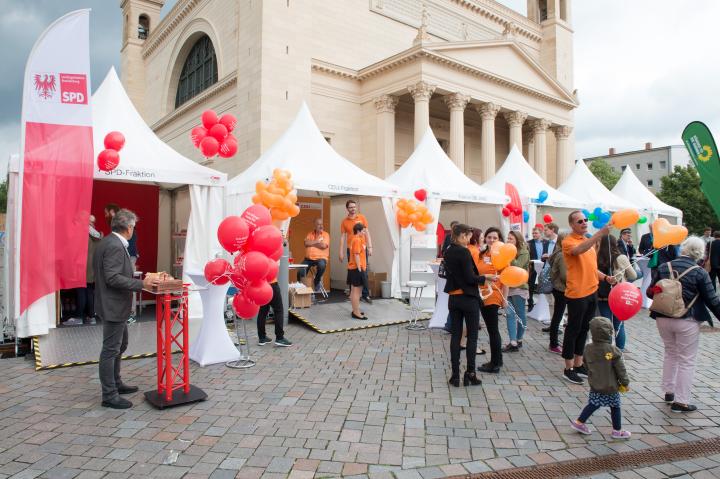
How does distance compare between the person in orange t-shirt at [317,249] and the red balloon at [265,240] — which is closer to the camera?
the red balloon at [265,240]

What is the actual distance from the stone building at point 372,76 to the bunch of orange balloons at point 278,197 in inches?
498

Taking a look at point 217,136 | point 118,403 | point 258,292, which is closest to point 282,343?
point 258,292

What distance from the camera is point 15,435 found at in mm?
3768

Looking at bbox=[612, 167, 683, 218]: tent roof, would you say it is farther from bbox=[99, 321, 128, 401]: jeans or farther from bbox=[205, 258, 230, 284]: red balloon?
bbox=[99, 321, 128, 401]: jeans

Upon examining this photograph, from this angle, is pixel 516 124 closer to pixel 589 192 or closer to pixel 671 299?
pixel 589 192

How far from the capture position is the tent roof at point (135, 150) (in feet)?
25.9

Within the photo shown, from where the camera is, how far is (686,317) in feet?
13.9

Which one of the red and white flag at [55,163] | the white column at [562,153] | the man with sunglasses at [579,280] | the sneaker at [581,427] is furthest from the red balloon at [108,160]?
the white column at [562,153]

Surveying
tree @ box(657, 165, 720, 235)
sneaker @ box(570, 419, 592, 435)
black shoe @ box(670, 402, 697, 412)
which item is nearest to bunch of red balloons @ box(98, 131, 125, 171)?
sneaker @ box(570, 419, 592, 435)

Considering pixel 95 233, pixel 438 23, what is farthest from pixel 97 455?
pixel 438 23

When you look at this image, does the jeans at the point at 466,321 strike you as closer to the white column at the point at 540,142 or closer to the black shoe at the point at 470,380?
the black shoe at the point at 470,380

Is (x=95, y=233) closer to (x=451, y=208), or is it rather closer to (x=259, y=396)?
(x=259, y=396)

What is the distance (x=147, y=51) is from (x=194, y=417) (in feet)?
134

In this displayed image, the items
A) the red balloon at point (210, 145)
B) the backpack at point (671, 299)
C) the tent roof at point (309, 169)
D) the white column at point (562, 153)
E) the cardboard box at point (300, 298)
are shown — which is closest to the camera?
the backpack at point (671, 299)
